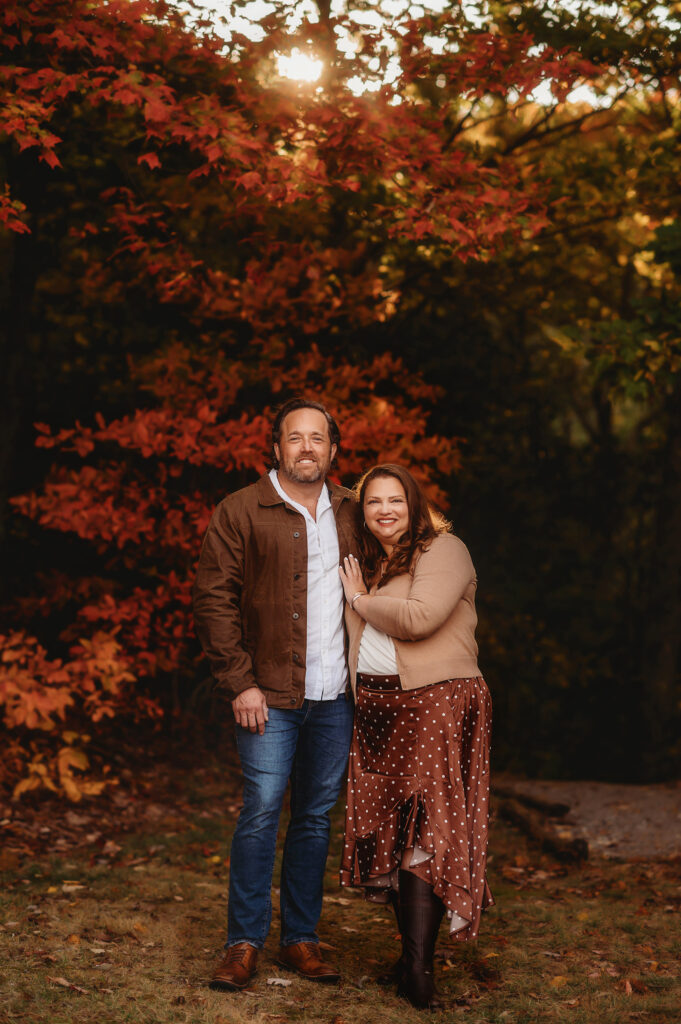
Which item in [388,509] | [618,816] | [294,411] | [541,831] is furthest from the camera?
[618,816]

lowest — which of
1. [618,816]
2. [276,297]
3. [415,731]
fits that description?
[618,816]

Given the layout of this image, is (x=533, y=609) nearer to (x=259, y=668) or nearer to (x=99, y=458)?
(x=99, y=458)

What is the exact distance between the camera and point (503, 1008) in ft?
12.3

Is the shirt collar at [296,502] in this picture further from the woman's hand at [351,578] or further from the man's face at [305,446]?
the woman's hand at [351,578]

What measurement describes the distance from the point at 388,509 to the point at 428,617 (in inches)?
18.3

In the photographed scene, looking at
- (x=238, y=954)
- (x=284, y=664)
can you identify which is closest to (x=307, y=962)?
(x=238, y=954)

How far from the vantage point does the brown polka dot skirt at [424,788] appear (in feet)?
11.9

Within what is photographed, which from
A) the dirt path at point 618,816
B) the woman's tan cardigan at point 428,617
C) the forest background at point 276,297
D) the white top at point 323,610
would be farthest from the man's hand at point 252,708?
the dirt path at point 618,816

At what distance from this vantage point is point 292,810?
403 centimetres

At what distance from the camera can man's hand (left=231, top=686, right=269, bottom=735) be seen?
12.1 feet

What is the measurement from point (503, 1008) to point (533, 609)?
6048mm

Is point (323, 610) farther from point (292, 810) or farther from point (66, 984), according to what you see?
point (66, 984)

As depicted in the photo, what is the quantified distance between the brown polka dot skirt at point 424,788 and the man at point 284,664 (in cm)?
16

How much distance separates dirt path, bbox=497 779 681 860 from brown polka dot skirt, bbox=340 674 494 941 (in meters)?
3.04
